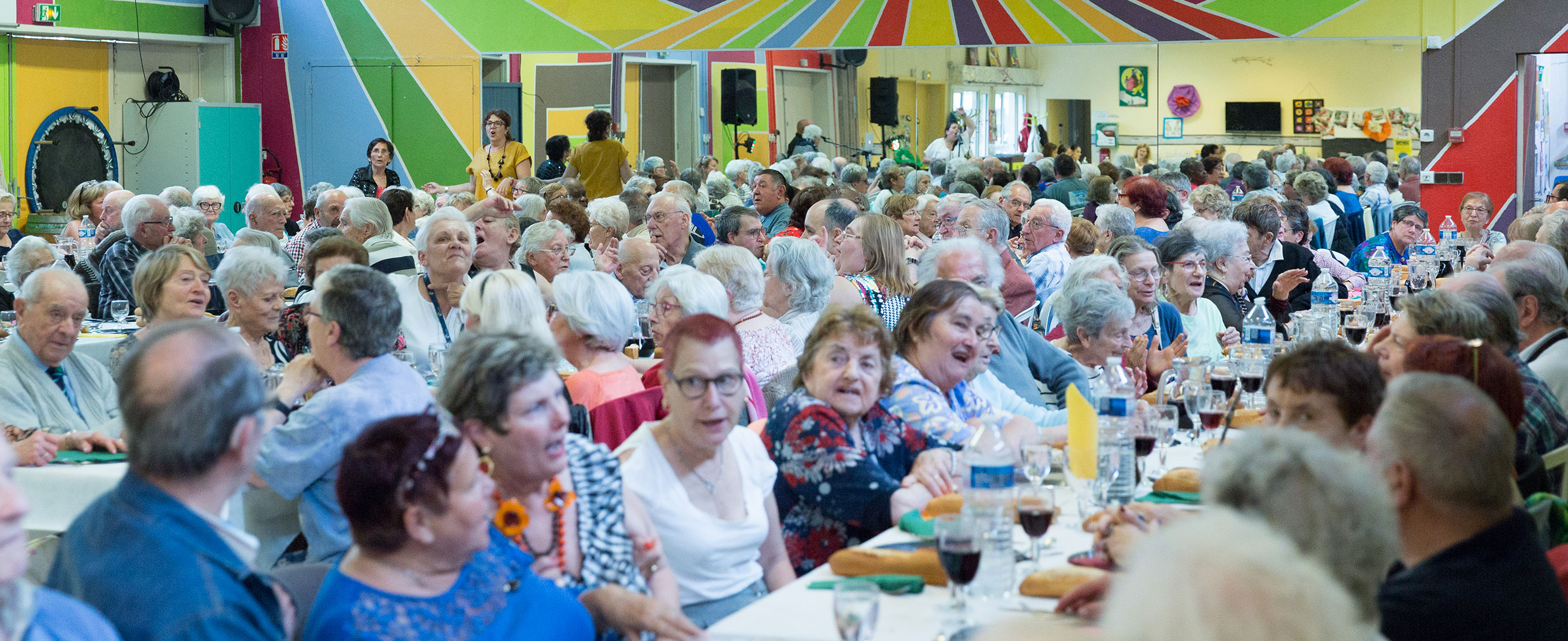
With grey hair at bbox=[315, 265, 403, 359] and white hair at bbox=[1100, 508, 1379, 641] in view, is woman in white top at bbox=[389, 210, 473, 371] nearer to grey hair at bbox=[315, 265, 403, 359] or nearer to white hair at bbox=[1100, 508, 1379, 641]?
grey hair at bbox=[315, 265, 403, 359]

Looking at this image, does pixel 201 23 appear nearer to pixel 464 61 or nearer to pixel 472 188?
pixel 464 61

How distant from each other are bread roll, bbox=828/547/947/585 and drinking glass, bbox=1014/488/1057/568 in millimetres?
180

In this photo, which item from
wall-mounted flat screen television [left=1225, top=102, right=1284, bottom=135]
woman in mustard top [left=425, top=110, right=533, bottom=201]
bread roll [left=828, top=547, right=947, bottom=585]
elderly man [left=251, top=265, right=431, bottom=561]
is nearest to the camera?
bread roll [left=828, top=547, right=947, bottom=585]

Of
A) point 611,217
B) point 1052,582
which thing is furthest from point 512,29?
point 1052,582

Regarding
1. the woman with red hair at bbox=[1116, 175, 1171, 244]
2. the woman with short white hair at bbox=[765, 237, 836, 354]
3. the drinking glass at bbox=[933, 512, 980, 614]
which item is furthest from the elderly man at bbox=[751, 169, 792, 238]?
the drinking glass at bbox=[933, 512, 980, 614]

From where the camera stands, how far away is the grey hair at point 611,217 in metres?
7.70

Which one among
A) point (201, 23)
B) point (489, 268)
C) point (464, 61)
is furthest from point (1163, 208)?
point (201, 23)

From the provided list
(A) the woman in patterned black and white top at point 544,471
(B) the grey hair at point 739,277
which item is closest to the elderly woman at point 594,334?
(B) the grey hair at point 739,277

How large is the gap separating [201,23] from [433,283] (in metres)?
10.8

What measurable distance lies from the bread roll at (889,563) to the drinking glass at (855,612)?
1.58 feet

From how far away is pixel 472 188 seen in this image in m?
11.8

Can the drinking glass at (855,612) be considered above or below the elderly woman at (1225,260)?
below

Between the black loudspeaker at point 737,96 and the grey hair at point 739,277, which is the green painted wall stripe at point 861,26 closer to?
the black loudspeaker at point 737,96

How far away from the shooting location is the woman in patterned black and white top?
2498 millimetres
